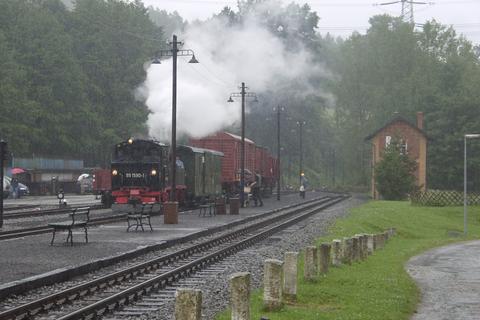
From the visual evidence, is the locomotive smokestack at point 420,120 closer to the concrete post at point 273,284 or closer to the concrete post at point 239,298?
the concrete post at point 273,284

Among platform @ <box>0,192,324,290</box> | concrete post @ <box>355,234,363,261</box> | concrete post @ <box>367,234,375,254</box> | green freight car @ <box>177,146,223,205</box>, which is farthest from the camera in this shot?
green freight car @ <box>177,146,223,205</box>

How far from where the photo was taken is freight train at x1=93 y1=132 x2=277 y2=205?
35312mm

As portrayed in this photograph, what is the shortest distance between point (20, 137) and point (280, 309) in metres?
59.6

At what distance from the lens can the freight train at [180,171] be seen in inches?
1390

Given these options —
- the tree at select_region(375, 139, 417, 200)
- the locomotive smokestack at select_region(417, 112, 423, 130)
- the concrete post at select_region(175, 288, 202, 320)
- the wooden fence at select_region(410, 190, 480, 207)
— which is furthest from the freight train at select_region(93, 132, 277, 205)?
the locomotive smokestack at select_region(417, 112, 423, 130)

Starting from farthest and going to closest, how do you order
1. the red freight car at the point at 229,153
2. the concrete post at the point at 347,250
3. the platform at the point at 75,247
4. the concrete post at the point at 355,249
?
the red freight car at the point at 229,153, the concrete post at the point at 355,249, the concrete post at the point at 347,250, the platform at the point at 75,247

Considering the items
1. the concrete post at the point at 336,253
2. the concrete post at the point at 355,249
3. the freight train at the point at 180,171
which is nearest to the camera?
the concrete post at the point at 336,253

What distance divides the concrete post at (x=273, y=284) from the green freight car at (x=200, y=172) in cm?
2747

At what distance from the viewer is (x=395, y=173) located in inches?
2324

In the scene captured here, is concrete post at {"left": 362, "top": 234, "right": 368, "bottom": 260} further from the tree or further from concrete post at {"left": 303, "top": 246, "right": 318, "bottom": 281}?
the tree

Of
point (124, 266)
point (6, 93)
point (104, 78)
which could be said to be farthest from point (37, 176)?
point (124, 266)

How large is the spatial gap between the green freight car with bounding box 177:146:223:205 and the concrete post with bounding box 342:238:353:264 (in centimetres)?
2127

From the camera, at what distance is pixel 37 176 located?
69.1m

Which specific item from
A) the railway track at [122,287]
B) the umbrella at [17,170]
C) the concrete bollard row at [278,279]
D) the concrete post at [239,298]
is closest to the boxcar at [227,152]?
the umbrella at [17,170]
